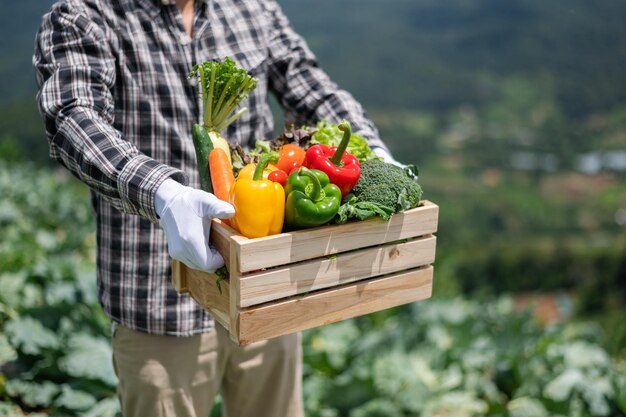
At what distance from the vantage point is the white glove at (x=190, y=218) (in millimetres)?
1981

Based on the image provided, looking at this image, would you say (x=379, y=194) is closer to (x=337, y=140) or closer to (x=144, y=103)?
(x=337, y=140)

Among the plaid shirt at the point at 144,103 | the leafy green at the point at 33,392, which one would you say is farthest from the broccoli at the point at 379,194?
the leafy green at the point at 33,392

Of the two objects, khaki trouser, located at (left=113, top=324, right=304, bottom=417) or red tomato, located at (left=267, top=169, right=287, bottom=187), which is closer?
red tomato, located at (left=267, top=169, right=287, bottom=187)

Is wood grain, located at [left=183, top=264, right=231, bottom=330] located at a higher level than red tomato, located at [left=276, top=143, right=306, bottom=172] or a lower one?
lower

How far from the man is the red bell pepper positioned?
0.35 meters

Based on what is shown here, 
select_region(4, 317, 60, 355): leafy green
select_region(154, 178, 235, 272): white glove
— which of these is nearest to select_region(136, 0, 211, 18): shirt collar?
select_region(154, 178, 235, 272): white glove

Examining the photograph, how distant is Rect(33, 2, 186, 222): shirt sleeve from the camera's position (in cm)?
211

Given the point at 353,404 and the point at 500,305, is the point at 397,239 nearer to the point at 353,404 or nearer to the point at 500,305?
the point at 353,404

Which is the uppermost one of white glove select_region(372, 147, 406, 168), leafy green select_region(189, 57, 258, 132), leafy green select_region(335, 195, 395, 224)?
leafy green select_region(189, 57, 258, 132)

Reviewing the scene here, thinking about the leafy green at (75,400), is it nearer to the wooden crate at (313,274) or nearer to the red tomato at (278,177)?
the wooden crate at (313,274)

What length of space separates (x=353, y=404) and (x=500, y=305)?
275cm

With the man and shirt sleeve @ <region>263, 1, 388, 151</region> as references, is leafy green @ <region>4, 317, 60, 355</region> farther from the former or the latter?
shirt sleeve @ <region>263, 1, 388, 151</region>

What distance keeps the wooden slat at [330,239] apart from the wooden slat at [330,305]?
14cm

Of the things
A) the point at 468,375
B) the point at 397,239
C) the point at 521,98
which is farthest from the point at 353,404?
the point at 521,98
